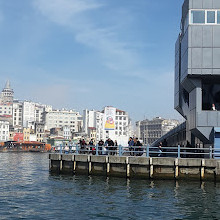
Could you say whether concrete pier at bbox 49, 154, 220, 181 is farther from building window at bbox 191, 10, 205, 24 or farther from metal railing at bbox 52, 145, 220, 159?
building window at bbox 191, 10, 205, 24

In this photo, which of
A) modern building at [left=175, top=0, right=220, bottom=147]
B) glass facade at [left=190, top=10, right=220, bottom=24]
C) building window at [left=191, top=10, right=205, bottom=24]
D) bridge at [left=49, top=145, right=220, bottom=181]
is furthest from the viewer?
building window at [left=191, top=10, right=205, bottom=24]

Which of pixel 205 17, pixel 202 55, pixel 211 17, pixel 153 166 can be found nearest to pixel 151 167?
pixel 153 166

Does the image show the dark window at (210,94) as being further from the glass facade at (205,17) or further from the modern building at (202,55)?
the glass facade at (205,17)

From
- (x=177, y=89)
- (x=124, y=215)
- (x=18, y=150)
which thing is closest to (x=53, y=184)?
(x=124, y=215)

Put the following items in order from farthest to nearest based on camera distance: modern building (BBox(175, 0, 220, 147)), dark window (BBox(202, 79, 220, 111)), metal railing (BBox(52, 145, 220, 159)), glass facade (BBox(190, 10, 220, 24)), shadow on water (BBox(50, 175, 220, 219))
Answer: dark window (BBox(202, 79, 220, 111)), glass facade (BBox(190, 10, 220, 24)), modern building (BBox(175, 0, 220, 147)), metal railing (BBox(52, 145, 220, 159)), shadow on water (BBox(50, 175, 220, 219))

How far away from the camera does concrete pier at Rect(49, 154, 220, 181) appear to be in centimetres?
3027

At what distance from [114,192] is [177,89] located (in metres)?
26.7

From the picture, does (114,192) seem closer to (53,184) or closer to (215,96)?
(53,184)

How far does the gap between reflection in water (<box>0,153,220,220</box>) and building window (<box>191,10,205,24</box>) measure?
15448mm

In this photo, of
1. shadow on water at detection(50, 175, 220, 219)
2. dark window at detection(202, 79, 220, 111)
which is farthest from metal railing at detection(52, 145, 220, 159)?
dark window at detection(202, 79, 220, 111)

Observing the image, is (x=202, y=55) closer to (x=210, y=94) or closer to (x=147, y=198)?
(x=210, y=94)

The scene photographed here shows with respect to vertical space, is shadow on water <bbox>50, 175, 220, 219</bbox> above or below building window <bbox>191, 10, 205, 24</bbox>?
below

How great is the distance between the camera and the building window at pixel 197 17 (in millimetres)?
36750

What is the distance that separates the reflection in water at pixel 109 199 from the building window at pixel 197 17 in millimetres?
15448
